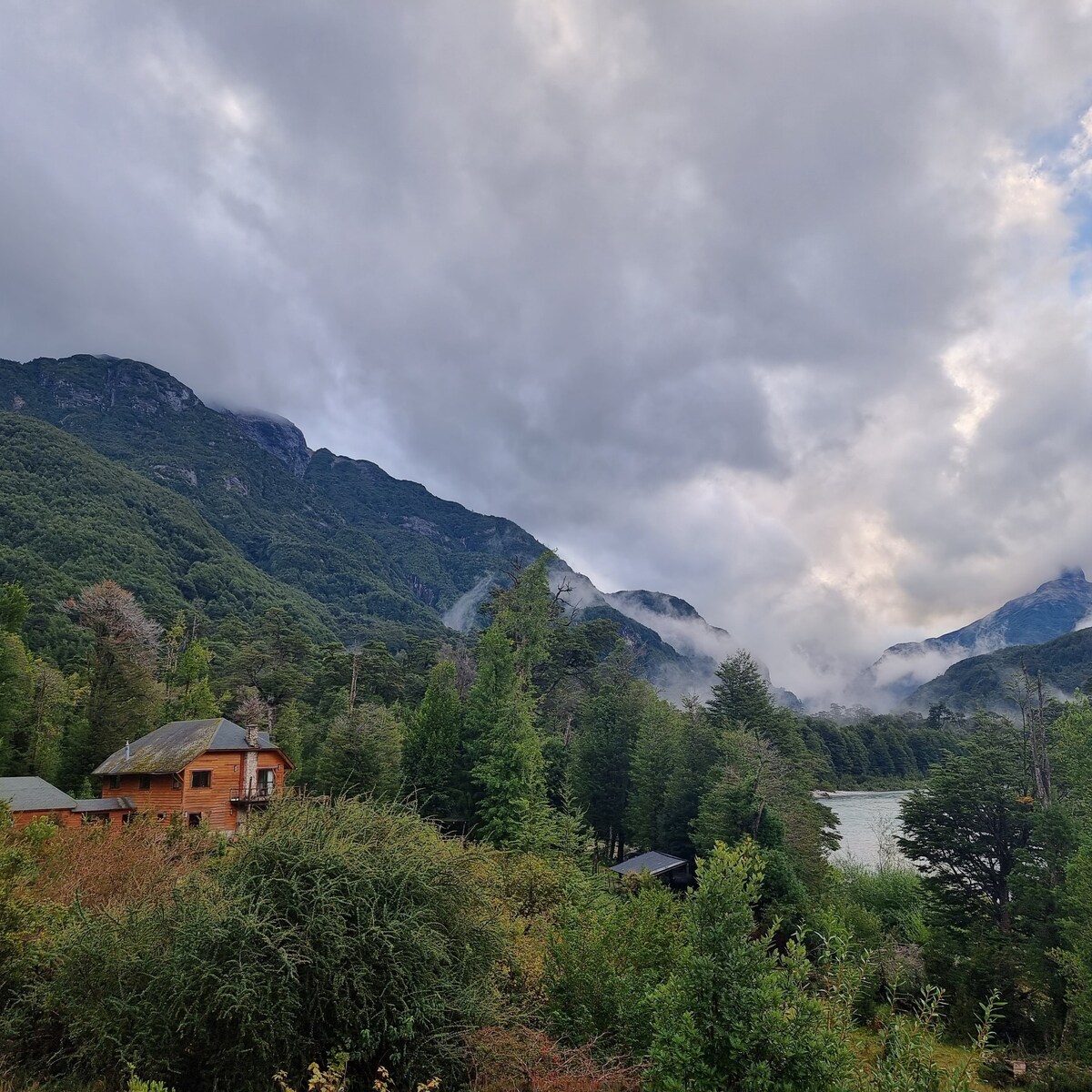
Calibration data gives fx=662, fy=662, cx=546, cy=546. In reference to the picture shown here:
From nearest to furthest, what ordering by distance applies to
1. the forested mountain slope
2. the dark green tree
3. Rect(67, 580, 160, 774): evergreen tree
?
1. the dark green tree
2. Rect(67, 580, 160, 774): evergreen tree
3. the forested mountain slope

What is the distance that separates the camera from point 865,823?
81812mm

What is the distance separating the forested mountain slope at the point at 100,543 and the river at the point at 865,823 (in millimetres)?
80675

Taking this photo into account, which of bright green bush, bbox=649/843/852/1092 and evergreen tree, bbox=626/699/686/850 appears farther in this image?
evergreen tree, bbox=626/699/686/850

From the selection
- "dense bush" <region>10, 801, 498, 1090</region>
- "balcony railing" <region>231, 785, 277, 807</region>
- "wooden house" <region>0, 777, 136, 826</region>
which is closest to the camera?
"dense bush" <region>10, 801, 498, 1090</region>

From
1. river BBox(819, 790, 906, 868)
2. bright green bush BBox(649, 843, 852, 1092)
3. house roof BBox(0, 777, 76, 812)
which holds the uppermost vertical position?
house roof BBox(0, 777, 76, 812)

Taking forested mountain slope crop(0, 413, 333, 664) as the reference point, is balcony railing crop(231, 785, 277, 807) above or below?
below

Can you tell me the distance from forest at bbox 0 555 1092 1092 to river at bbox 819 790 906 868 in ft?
28.6

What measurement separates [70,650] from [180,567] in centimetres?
7877

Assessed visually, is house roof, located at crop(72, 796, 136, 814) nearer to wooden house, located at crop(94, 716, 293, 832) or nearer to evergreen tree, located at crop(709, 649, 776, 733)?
wooden house, located at crop(94, 716, 293, 832)

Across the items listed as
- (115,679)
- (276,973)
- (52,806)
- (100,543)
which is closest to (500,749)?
(52,806)

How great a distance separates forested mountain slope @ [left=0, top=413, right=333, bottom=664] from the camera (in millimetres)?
94188

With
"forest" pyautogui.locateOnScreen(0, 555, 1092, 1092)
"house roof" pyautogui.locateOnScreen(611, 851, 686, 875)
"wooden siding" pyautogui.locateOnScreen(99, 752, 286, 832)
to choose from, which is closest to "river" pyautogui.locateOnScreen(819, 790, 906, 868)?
"forest" pyautogui.locateOnScreen(0, 555, 1092, 1092)

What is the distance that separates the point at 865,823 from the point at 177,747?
260 ft

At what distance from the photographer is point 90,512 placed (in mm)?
133375
